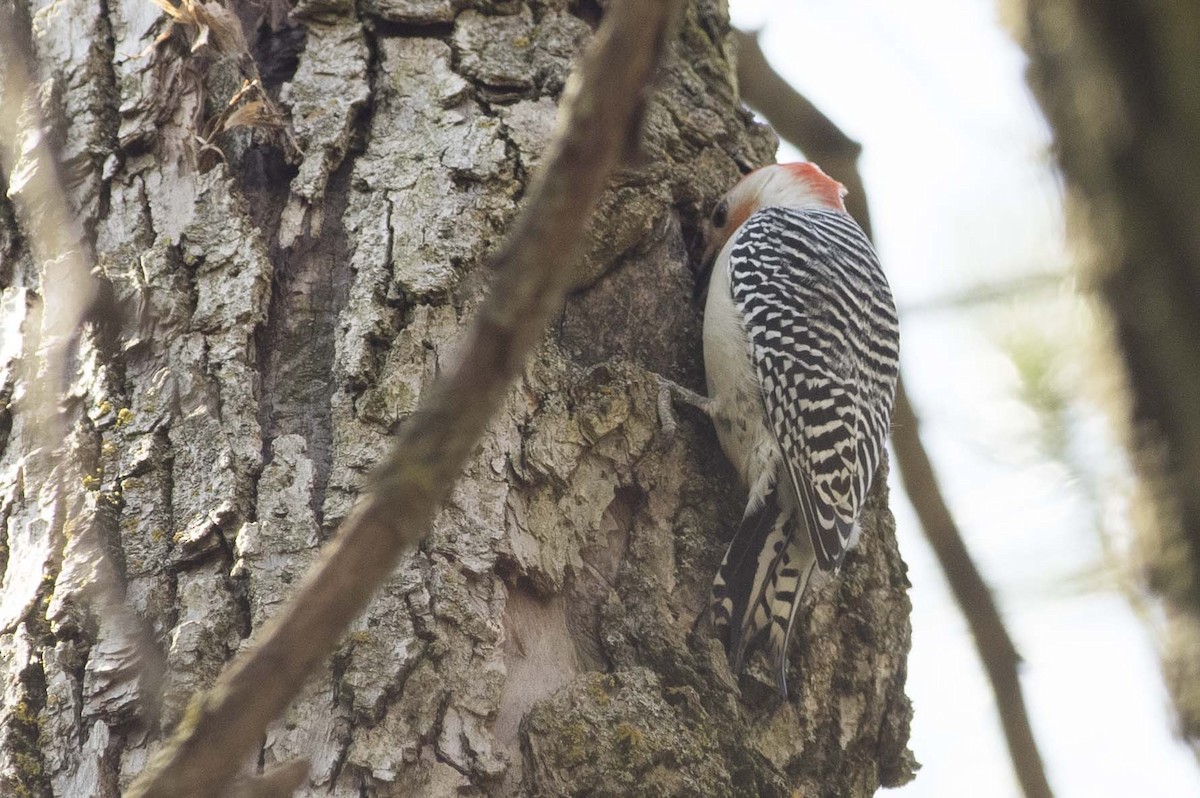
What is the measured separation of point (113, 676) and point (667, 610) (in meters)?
1.35

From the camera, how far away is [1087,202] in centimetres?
118

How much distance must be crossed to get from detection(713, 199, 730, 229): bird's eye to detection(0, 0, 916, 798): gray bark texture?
0.32 metres

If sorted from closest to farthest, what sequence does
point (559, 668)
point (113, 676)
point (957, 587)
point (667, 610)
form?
A: 1. point (113, 676)
2. point (559, 668)
3. point (667, 610)
4. point (957, 587)

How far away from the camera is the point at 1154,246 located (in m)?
1.12

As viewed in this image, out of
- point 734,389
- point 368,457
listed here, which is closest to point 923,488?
point 734,389

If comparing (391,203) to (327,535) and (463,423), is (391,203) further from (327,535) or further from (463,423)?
(463,423)

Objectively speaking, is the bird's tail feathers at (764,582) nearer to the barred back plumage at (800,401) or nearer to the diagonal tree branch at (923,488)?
the barred back plumage at (800,401)

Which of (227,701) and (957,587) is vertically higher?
(957,587)

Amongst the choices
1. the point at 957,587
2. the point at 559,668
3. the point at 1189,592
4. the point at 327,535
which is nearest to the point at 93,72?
the point at 327,535

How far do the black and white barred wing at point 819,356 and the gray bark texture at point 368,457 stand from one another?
232 mm

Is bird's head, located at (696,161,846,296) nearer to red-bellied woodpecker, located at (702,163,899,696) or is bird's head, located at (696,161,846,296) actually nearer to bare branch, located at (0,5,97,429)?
red-bellied woodpecker, located at (702,163,899,696)

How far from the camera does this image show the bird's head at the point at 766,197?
173 inches

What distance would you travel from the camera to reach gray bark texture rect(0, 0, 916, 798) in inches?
104

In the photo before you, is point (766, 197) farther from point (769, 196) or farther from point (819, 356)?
point (819, 356)
